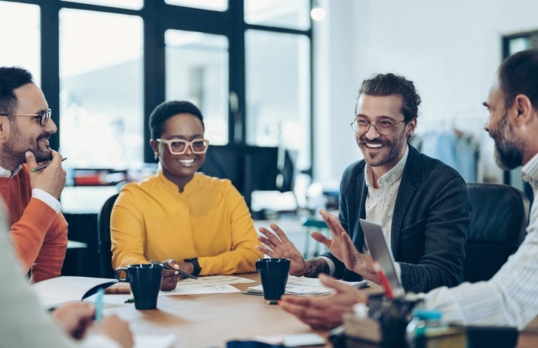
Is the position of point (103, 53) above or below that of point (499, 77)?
above

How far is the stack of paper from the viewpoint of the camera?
1.71m

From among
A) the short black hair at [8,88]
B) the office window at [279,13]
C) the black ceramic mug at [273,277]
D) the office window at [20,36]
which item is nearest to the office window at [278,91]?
the office window at [279,13]

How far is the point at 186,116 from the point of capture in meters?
2.53

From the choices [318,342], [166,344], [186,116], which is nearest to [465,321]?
[318,342]

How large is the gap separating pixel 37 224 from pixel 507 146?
4.54ft

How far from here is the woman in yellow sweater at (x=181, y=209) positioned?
90.6 inches

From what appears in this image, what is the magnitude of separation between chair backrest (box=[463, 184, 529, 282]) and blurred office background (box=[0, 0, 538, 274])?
2090mm

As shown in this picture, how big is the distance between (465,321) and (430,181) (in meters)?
0.92

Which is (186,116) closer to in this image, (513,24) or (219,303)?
(219,303)

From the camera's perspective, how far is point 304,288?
1785 millimetres

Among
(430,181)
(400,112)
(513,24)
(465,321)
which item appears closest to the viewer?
(465,321)

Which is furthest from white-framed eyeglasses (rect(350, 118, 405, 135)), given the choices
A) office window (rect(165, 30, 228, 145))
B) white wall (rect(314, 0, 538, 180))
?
office window (rect(165, 30, 228, 145))

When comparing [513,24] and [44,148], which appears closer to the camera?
[44,148]

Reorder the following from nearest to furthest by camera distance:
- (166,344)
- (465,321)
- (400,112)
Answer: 1. (166,344)
2. (465,321)
3. (400,112)
